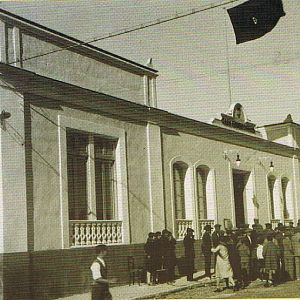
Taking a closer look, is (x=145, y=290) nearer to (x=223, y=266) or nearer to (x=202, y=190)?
(x=223, y=266)

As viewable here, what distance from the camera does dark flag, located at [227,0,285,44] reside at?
27.3 feet

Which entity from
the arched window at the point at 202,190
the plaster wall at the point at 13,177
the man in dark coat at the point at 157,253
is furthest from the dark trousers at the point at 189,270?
the plaster wall at the point at 13,177

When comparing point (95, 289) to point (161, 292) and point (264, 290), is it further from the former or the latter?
point (264, 290)

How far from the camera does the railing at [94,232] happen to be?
10.5m

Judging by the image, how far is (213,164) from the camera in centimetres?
1505

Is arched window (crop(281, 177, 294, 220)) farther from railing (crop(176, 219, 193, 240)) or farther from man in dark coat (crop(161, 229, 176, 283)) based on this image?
man in dark coat (crop(161, 229, 176, 283))

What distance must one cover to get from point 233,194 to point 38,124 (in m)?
7.29

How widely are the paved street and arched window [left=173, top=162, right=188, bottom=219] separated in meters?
2.77

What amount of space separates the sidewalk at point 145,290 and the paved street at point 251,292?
7.3 inches

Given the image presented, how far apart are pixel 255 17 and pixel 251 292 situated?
16.4 feet

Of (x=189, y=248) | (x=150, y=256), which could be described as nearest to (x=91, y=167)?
(x=150, y=256)

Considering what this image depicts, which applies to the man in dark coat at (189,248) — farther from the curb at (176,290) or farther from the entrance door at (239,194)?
the entrance door at (239,194)

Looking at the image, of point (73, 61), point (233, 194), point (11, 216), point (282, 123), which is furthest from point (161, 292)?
point (282, 123)

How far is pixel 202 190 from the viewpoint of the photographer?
14.7 meters
